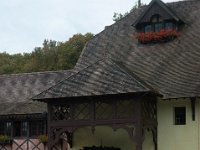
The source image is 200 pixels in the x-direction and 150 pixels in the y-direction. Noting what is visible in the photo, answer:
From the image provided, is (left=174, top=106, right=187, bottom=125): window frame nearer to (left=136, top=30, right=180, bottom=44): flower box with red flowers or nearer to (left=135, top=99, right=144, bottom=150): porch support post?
(left=135, top=99, right=144, bottom=150): porch support post

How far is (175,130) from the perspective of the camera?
29.5m

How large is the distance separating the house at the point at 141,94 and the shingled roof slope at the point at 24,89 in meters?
1.89

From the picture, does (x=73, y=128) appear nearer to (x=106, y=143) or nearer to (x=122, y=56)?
(x=106, y=143)

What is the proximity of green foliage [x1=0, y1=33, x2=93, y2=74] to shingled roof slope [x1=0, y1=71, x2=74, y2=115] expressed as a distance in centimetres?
2110

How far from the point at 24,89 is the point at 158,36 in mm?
10679

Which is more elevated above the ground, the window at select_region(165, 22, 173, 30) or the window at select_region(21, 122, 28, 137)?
the window at select_region(165, 22, 173, 30)

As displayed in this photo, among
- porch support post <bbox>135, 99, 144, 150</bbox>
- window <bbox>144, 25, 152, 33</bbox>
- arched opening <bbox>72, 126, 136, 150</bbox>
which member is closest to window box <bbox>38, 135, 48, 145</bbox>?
arched opening <bbox>72, 126, 136, 150</bbox>

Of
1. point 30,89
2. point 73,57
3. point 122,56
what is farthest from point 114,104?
point 73,57

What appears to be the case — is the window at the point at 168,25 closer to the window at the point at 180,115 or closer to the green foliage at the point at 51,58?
the window at the point at 180,115

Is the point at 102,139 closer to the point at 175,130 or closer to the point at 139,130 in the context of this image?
the point at 175,130

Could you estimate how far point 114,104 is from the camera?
92.3 feet

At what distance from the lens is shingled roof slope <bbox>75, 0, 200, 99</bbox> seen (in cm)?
2994

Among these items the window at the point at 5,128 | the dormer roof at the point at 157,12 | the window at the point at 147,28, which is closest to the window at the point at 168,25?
the dormer roof at the point at 157,12

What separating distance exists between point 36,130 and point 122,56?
7364 mm
